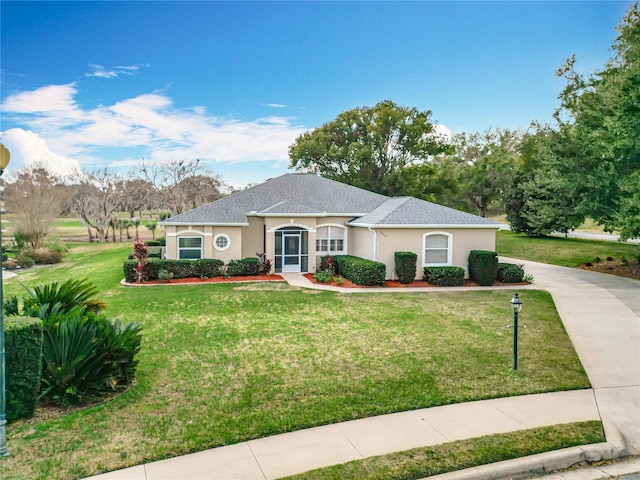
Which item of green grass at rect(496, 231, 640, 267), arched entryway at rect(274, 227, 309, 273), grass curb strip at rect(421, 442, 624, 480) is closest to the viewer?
grass curb strip at rect(421, 442, 624, 480)

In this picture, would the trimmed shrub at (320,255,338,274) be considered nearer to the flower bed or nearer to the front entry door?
the front entry door

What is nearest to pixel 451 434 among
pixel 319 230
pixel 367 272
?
pixel 367 272

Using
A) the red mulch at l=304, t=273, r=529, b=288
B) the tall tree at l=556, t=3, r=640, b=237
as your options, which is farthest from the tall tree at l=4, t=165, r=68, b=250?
the tall tree at l=556, t=3, r=640, b=237

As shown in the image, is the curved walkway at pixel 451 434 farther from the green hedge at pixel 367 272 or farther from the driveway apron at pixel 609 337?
the green hedge at pixel 367 272

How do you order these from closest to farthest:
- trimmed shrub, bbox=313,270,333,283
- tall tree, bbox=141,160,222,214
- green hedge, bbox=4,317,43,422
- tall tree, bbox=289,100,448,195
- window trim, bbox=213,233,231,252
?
green hedge, bbox=4,317,43,422
trimmed shrub, bbox=313,270,333,283
window trim, bbox=213,233,231,252
tall tree, bbox=289,100,448,195
tall tree, bbox=141,160,222,214

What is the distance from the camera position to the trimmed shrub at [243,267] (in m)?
19.9

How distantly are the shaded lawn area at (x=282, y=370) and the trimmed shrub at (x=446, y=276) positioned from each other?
3162 millimetres

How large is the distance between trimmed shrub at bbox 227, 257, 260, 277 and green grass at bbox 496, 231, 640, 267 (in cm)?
1800

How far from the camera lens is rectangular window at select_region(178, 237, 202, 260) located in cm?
2039

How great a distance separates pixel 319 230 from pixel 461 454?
17076 mm

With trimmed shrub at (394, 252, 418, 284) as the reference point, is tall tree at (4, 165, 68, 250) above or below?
above

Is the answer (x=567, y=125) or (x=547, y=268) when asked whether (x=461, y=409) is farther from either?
(x=567, y=125)

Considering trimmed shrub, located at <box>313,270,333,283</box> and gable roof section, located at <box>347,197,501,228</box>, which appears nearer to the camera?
trimmed shrub, located at <box>313,270,333,283</box>

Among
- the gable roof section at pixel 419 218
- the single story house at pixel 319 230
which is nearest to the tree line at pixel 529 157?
the gable roof section at pixel 419 218
